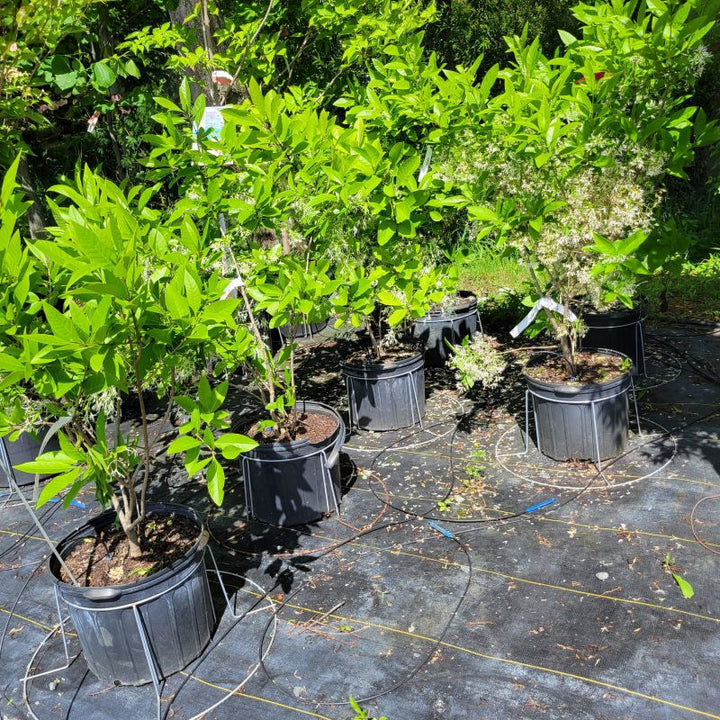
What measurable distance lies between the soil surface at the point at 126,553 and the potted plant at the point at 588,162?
2076 mm

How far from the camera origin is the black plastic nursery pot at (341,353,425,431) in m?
4.72

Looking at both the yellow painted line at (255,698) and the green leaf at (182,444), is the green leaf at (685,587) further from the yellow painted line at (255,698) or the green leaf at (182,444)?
the green leaf at (182,444)

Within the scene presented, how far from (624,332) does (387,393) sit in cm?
195

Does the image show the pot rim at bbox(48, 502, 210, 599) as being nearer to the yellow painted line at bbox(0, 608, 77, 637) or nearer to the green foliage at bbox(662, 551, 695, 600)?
the yellow painted line at bbox(0, 608, 77, 637)

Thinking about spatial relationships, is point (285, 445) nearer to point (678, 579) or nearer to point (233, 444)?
point (233, 444)

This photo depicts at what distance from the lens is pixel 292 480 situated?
369 centimetres

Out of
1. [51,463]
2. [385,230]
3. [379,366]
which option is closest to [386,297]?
[385,230]

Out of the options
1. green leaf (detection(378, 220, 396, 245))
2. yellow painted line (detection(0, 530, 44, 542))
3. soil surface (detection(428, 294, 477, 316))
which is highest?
green leaf (detection(378, 220, 396, 245))

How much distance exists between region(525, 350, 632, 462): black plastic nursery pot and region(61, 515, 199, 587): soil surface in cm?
212

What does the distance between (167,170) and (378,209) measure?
105 cm

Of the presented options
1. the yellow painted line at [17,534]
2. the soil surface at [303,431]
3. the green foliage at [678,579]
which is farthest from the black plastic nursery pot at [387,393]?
the yellow painted line at [17,534]

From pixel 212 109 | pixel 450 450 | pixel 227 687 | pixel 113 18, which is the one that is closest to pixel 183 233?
pixel 212 109

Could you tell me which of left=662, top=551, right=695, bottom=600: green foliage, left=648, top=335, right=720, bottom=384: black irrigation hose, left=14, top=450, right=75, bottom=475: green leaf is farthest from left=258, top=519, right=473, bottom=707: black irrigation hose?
left=648, top=335, right=720, bottom=384: black irrigation hose

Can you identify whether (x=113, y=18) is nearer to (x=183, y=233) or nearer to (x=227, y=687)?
(x=183, y=233)
